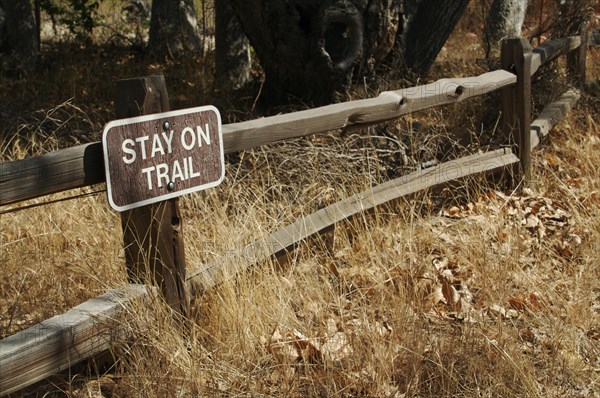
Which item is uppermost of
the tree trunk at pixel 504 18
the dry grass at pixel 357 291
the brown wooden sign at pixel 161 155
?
the brown wooden sign at pixel 161 155

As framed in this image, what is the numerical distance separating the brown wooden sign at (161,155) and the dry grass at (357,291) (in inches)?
21.6

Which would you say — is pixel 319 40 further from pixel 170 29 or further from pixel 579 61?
pixel 170 29

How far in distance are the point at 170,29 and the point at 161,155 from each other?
8.32m

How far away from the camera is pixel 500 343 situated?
3855mm

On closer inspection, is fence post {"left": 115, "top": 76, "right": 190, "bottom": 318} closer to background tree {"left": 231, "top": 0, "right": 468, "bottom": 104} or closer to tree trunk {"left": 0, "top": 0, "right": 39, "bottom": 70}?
background tree {"left": 231, "top": 0, "right": 468, "bottom": 104}

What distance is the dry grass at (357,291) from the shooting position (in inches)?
147

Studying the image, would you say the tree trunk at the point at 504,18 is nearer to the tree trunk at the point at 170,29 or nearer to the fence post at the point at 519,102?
the tree trunk at the point at 170,29

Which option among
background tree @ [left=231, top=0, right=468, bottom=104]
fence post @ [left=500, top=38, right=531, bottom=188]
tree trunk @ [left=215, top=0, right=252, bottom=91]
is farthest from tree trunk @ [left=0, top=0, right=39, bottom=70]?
fence post @ [left=500, top=38, right=531, bottom=188]

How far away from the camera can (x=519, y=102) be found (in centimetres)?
656

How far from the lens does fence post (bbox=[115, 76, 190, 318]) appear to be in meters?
3.69

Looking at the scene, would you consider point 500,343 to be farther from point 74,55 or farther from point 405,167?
point 74,55

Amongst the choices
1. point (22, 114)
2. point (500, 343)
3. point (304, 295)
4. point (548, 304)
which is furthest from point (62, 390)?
point (22, 114)

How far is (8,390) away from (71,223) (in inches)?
88.4

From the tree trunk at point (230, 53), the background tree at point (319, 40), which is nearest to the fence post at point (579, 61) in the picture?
the background tree at point (319, 40)
